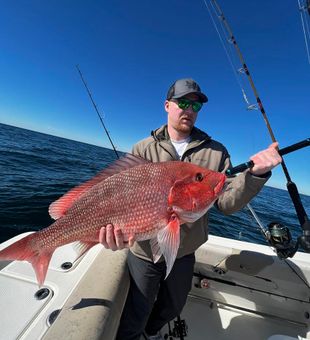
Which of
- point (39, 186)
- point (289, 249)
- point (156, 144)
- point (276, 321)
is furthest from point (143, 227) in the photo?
point (39, 186)

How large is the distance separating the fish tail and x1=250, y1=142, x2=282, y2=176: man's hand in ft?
6.22

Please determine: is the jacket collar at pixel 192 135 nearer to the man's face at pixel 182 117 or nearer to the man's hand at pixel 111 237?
the man's face at pixel 182 117

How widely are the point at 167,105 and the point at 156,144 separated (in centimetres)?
51

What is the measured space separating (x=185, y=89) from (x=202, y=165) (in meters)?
0.83

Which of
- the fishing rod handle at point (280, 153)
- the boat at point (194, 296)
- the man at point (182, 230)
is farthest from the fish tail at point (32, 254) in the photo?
the fishing rod handle at point (280, 153)

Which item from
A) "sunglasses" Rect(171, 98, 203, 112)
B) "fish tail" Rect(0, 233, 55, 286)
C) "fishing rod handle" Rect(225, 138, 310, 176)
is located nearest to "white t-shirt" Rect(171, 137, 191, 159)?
"sunglasses" Rect(171, 98, 203, 112)

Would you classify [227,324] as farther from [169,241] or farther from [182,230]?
[169,241]

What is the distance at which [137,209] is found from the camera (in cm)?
207

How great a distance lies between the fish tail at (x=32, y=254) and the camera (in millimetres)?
1994

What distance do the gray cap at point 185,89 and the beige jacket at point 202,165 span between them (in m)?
0.38

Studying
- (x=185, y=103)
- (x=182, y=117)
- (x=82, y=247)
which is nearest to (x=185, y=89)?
(x=185, y=103)

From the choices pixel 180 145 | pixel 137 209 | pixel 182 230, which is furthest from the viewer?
pixel 180 145

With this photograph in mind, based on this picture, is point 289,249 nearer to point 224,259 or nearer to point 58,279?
point 224,259

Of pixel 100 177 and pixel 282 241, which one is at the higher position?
pixel 100 177
